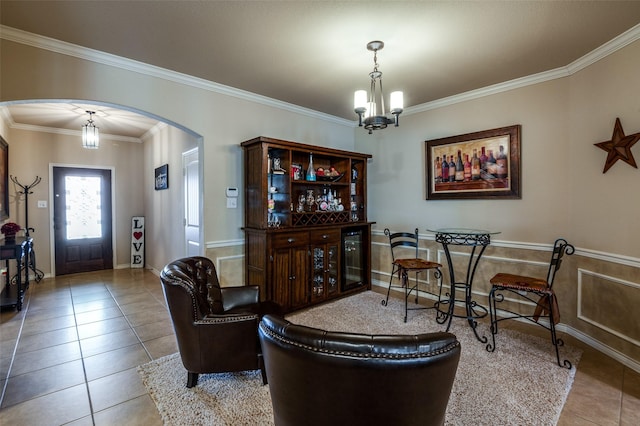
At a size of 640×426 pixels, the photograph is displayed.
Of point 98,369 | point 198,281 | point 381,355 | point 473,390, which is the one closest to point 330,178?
point 198,281

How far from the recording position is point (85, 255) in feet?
19.5

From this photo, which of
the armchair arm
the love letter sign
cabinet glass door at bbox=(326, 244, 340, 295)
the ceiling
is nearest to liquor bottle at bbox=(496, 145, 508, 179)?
the ceiling

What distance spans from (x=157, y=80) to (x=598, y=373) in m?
4.77

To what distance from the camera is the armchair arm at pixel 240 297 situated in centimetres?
267

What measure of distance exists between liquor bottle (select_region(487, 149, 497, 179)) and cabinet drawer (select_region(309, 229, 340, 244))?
201 centimetres

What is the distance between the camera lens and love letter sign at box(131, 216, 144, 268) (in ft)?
20.6

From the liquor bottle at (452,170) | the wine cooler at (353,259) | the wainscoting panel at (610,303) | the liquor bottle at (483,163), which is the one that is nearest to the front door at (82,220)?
the wine cooler at (353,259)

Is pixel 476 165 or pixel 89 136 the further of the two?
pixel 89 136

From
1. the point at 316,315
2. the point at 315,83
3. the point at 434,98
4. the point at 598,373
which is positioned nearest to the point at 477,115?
the point at 434,98

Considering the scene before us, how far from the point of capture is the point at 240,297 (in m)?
2.74

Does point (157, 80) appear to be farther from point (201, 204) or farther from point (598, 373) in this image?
point (598, 373)

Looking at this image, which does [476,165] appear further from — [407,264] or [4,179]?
[4,179]

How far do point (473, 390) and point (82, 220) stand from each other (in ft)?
22.8

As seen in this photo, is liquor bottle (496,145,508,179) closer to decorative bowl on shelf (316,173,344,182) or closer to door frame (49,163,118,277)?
decorative bowl on shelf (316,173,344,182)
